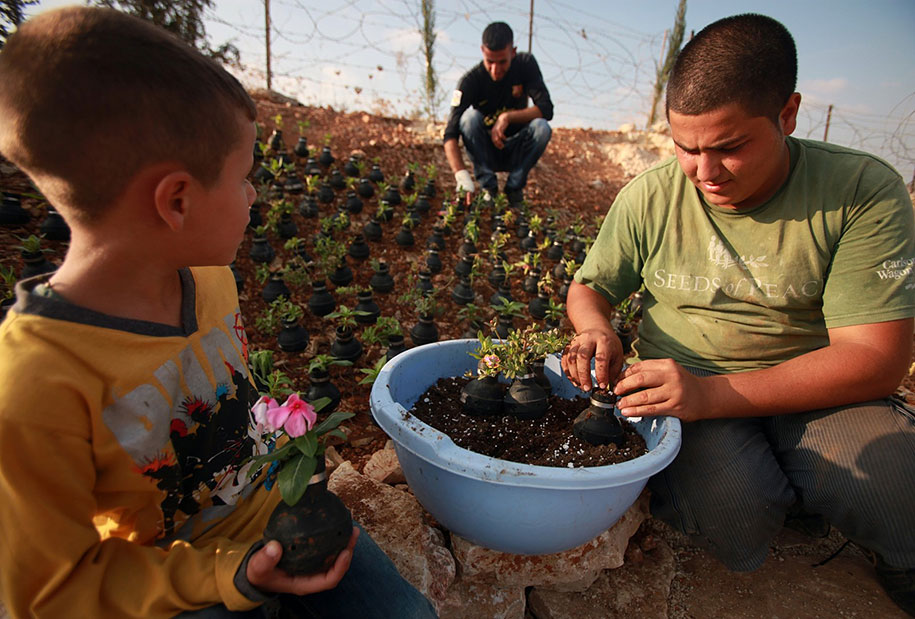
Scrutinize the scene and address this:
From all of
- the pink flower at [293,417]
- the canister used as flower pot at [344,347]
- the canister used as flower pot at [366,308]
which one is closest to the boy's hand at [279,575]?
the pink flower at [293,417]

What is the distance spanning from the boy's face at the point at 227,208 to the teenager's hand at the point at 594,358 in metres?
1.27

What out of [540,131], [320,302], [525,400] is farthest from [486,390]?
[540,131]

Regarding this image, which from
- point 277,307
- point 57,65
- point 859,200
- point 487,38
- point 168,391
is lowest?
point 277,307

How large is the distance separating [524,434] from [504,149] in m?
4.70

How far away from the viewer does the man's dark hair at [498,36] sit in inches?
204

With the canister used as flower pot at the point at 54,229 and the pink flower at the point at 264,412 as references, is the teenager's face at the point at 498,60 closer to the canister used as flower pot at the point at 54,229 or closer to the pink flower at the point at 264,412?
the canister used as flower pot at the point at 54,229

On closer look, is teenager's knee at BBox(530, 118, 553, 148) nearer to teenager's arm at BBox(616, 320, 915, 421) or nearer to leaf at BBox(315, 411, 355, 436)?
teenager's arm at BBox(616, 320, 915, 421)

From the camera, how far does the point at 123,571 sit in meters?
1.07

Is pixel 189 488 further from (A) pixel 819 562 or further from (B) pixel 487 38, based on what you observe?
(B) pixel 487 38

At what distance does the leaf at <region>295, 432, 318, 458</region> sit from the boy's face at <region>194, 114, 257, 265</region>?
0.48 metres

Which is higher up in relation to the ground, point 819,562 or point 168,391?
point 168,391

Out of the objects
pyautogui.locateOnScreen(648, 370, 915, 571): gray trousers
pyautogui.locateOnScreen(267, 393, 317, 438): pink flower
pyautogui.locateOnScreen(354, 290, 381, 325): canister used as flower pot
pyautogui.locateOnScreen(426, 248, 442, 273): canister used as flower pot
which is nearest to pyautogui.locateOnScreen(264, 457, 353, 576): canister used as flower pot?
pyautogui.locateOnScreen(267, 393, 317, 438): pink flower

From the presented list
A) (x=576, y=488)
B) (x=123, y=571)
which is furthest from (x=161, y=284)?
(x=576, y=488)

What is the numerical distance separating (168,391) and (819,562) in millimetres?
2561
